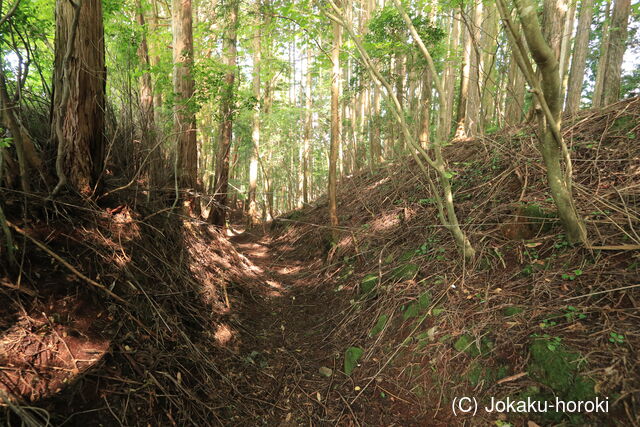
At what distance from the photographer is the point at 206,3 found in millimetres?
11570

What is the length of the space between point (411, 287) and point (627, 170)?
2622mm

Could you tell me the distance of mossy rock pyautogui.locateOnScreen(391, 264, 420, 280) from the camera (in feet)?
12.7

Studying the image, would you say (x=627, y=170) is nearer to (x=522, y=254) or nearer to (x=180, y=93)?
(x=522, y=254)

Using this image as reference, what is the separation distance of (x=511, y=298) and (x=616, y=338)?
79 cm

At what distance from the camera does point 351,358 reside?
11.3 ft

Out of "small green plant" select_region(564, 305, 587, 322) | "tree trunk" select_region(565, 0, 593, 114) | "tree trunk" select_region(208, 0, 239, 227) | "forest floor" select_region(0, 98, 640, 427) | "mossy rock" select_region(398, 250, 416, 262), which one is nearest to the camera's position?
"forest floor" select_region(0, 98, 640, 427)

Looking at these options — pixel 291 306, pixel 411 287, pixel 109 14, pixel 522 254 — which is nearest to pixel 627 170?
pixel 522 254

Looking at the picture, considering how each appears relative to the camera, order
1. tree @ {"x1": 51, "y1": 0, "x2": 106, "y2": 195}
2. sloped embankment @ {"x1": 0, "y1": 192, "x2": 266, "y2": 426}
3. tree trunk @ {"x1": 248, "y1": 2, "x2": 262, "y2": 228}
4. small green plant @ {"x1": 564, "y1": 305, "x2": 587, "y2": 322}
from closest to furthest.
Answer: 1. sloped embankment @ {"x1": 0, "y1": 192, "x2": 266, "y2": 426}
2. small green plant @ {"x1": 564, "y1": 305, "x2": 587, "y2": 322}
3. tree @ {"x1": 51, "y1": 0, "x2": 106, "y2": 195}
4. tree trunk @ {"x1": 248, "y1": 2, "x2": 262, "y2": 228}

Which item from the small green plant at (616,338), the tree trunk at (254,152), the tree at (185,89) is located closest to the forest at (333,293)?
the small green plant at (616,338)

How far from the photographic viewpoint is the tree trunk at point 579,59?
7953mm

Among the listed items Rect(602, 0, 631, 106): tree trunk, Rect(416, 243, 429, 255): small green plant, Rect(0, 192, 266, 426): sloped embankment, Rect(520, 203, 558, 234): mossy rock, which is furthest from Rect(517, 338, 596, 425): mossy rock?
Rect(602, 0, 631, 106): tree trunk

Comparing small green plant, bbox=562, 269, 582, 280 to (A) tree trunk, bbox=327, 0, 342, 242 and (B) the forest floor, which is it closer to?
(B) the forest floor

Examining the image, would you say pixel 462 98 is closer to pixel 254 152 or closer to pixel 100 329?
pixel 254 152

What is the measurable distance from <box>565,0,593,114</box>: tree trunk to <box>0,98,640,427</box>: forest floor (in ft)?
15.8
